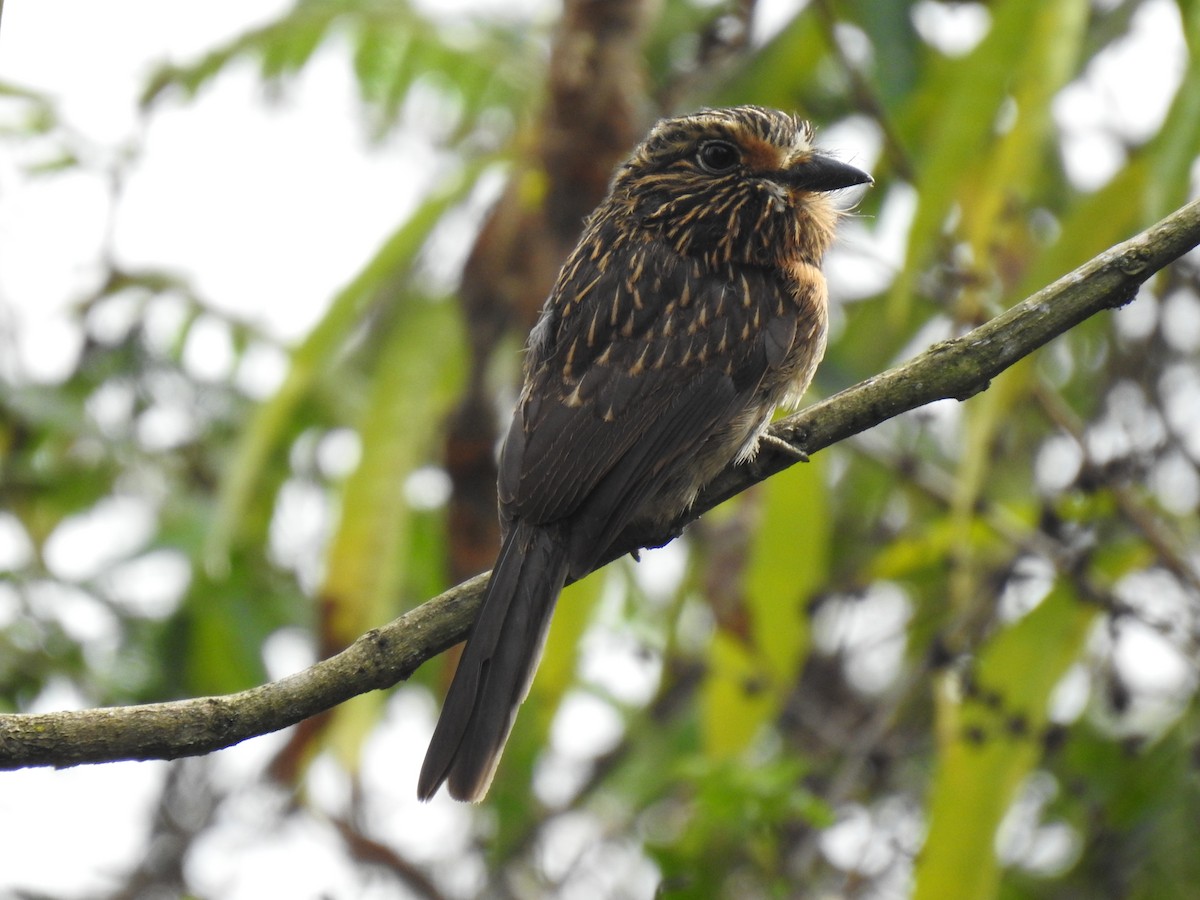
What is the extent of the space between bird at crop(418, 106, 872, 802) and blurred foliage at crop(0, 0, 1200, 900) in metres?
0.31

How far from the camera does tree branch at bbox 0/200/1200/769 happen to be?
2.22 metres

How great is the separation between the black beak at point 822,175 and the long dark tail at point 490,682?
4.36 feet

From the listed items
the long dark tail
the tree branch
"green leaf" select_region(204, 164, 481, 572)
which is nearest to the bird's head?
"green leaf" select_region(204, 164, 481, 572)

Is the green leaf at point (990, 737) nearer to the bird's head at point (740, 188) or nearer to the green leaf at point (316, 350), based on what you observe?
the bird's head at point (740, 188)

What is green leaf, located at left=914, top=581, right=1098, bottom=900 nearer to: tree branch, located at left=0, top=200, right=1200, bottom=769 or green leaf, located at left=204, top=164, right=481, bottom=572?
tree branch, located at left=0, top=200, right=1200, bottom=769

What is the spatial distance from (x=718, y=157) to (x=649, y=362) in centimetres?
78

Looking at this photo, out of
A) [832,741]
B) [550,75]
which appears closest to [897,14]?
[550,75]

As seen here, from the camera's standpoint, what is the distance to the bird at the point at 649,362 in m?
2.86

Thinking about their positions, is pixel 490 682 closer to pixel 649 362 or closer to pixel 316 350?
pixel 649 362

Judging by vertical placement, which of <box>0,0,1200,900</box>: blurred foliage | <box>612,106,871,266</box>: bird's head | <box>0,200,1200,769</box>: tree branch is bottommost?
<box>0,0,1200,900</box>: blurred foliage

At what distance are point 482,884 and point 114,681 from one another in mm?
1386

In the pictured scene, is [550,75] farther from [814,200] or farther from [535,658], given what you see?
[535,658]

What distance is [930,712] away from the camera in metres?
5.11

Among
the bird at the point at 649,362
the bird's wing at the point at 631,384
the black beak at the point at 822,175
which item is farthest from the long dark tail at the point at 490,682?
the black beak at the point at 822,175
